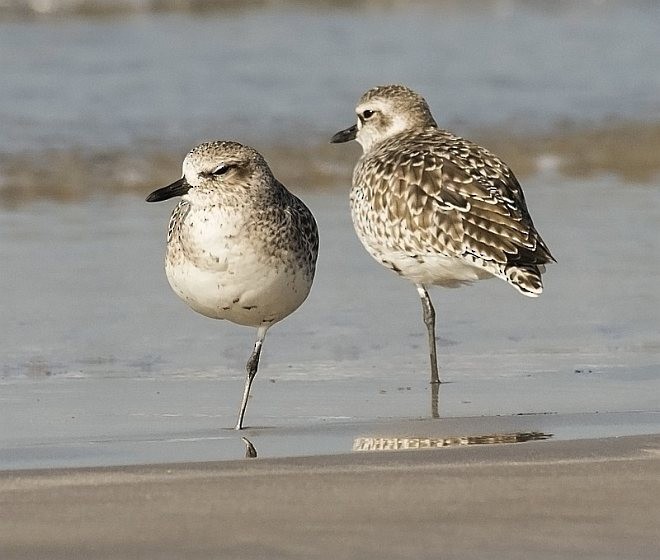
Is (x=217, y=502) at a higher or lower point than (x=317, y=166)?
higher

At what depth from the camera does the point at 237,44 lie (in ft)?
56.4

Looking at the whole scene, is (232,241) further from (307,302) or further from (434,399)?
(307,302)

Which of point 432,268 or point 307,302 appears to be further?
point 307,302

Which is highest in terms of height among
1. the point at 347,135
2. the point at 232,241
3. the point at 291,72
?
the point at 232,241

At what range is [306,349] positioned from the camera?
24.7 ft

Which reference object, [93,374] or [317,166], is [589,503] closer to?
[93,374]

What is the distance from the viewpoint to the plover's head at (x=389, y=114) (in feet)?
26.7

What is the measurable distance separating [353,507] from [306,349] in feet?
9.12

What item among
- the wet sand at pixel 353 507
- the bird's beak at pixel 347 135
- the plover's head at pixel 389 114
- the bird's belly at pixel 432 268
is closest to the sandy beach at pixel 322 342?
the wet sand at pixel 353 507

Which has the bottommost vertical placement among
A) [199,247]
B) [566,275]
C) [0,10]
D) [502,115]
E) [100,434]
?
[0,10]

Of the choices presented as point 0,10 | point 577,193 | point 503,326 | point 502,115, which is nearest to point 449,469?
point 503,326

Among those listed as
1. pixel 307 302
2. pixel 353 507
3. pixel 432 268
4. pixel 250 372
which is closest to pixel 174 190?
pixel 250 372

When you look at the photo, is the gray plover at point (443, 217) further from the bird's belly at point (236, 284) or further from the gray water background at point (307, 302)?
the bird's belly at point (236, 284)

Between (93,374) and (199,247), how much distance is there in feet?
3.56
